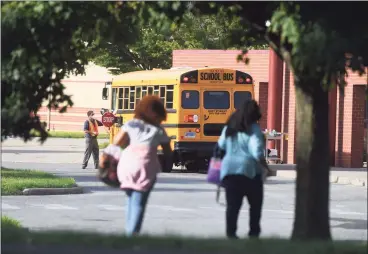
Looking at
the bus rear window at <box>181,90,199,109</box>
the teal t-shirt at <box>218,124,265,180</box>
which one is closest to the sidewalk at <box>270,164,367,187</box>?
the bus rear window at <box>181,90,199,109</box>

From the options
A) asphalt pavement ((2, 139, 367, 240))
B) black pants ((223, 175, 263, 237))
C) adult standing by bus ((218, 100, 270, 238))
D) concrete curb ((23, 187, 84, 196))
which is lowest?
asphalt pavement ((2, 139, 367, 240))

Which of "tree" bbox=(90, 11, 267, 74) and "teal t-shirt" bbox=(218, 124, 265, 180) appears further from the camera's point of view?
"tree" bbox=(90, 11, 267, 74)

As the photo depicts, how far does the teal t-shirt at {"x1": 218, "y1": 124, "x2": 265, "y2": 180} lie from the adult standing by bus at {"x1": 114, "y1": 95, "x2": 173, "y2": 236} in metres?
0.62

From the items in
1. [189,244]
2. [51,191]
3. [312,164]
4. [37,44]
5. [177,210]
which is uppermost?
[37,44]

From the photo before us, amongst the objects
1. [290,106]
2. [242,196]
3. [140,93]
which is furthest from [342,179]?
[242,196]

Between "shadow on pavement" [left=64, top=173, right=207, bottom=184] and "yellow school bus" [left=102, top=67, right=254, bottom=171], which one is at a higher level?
"yellow school bus" [left=102, top=67, right=254, bottom=171]

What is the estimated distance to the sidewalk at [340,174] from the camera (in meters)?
28.8

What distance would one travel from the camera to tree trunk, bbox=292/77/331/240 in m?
11.1

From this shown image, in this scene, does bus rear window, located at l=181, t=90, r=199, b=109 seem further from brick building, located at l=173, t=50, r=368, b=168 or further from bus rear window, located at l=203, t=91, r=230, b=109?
brick building, located at l=173, t=50, r=368, b=168

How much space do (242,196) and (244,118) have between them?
2.79 feet

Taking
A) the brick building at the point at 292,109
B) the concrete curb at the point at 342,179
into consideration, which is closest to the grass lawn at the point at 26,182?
the concrete curb at the point at 342,179

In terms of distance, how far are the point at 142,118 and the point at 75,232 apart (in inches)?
54.4

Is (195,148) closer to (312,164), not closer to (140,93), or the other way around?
(140,93)

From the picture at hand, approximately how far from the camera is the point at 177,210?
20594 mm
